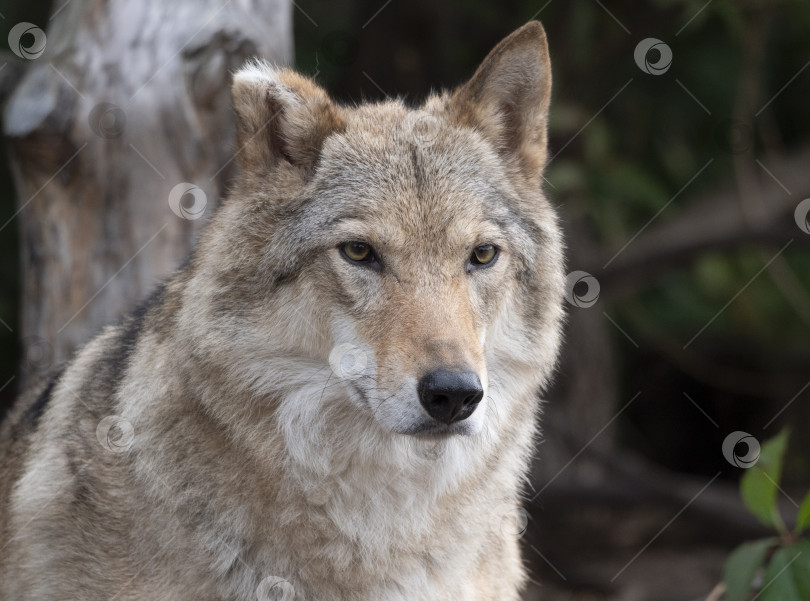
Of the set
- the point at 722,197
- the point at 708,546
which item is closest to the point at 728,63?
the point at 722,197

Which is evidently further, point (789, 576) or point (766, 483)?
point (766, 483)

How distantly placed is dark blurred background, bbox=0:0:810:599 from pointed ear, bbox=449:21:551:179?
3252mm

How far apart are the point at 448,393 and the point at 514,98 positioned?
1614 mm

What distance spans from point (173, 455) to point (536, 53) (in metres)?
2.28

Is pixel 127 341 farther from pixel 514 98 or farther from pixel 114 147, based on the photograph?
pixel 514 98

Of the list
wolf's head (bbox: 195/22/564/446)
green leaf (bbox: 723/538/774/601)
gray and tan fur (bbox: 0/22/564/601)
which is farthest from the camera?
green leaf (bbox: 723/538/774/601)

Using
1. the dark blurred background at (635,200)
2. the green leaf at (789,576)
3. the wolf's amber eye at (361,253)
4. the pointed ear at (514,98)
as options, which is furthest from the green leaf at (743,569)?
the dark blurred background at (635,200)

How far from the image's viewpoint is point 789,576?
12.9ft

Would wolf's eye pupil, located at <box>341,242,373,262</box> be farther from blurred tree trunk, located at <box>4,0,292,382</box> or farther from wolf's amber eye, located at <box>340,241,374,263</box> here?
blurred tree trunk, located at <box>4,0,292,382</box>

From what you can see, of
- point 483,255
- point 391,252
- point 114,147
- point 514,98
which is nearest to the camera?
point 391,252

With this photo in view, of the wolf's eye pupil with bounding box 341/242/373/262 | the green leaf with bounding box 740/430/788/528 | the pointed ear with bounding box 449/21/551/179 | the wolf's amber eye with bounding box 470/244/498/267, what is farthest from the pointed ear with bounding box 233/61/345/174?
the green leaf with bounding box 740/430/788/528

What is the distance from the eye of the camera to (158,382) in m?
3.99

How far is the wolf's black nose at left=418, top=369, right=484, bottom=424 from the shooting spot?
3354 mm

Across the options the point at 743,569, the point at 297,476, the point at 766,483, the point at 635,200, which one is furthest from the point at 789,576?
the point at 635,200
